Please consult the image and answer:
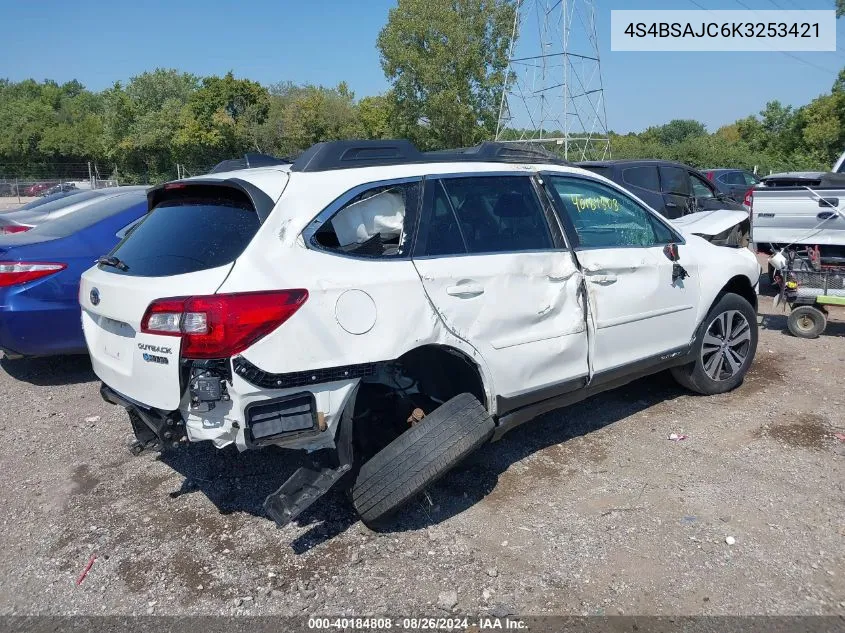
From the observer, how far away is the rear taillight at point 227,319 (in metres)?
2.82

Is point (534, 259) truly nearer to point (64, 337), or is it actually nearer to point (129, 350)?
point (129, 350)

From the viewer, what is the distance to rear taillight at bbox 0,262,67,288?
5.50 meters

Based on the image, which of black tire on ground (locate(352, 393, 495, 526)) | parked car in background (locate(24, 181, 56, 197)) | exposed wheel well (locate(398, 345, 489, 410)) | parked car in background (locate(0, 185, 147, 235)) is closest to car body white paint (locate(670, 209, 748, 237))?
exposed wheel well (locate(398, 345, 489, 410))

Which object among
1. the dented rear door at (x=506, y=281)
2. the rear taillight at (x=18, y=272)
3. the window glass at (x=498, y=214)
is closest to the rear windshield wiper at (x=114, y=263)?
the dented rear door at (x=506, y=281)

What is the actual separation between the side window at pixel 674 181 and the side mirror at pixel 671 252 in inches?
256

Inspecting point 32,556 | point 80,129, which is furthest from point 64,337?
point 80,129

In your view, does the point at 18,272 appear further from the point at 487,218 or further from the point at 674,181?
the point at 674,181

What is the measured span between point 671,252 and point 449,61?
39.7 metres

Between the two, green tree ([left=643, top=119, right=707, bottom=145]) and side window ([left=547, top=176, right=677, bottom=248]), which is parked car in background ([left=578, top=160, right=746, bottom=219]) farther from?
green tree ([left=643, top=119, right=707, bottom=145])

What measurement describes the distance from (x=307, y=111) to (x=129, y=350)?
5221 centimetres

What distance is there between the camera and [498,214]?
3.80 metres

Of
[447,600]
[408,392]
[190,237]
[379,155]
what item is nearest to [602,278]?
[408,392]

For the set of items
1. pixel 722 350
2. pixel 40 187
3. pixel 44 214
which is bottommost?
pixel 722 350

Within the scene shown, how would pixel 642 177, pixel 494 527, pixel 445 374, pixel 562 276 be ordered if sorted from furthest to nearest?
pixel 642 177 < pixel 562 276 < pixel 445 374 < pixel 494 527
